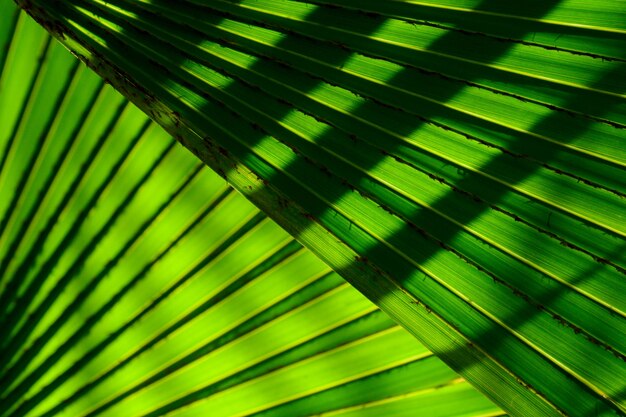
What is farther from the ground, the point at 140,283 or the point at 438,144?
the point at 140,283

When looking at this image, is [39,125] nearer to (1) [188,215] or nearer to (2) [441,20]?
(1) [188,215]

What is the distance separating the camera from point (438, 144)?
2.95ft

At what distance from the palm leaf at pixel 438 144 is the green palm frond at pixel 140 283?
0.37 metres

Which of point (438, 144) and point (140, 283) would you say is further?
point (140, 283)

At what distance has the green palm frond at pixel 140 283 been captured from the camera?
138 cm

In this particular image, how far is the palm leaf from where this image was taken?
2.66 feet

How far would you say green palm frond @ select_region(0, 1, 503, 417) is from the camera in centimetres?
138

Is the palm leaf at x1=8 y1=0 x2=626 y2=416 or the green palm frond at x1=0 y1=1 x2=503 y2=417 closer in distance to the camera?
the palm leaf at x1=8 y1=0 x2=626 y2=416

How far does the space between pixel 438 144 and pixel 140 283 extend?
3.05ft

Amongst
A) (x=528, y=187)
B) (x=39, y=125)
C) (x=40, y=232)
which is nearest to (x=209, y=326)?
(x=40, y=232)

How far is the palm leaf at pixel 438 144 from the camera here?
0.81m

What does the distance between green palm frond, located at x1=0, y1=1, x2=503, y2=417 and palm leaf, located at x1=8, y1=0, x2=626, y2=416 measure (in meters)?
0.37

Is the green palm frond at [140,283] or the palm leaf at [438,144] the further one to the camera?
the green palm frond at [140,283]

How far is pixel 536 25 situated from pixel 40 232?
4.17ft
